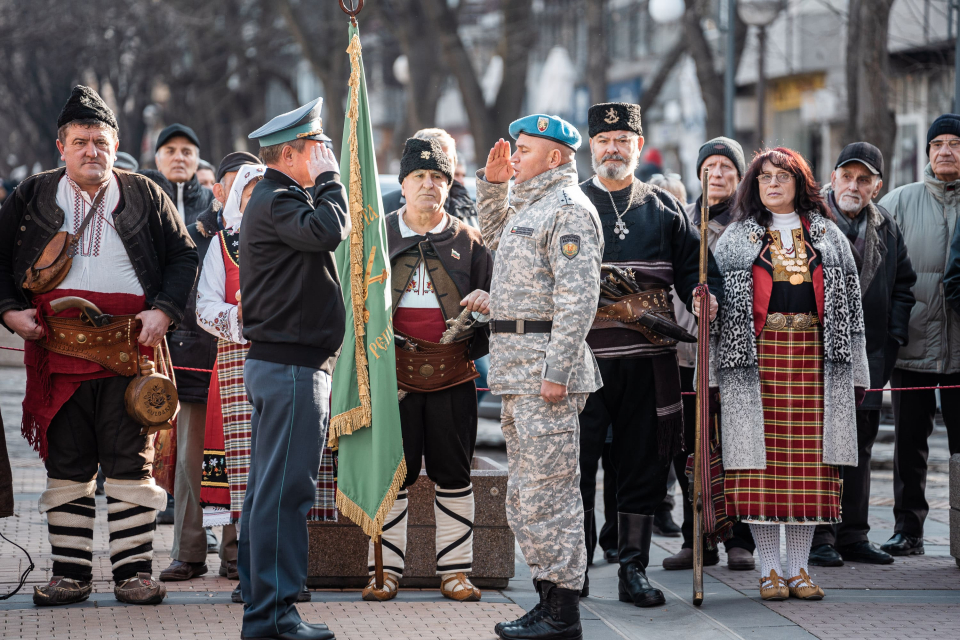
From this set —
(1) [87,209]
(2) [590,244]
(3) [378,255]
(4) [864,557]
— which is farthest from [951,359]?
(1) [87,209]

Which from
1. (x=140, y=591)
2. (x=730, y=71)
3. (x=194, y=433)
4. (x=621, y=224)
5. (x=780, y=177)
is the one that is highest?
(x=730, y=71)

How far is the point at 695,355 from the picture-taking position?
6.57 meters

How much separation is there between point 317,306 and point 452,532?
4.54ft

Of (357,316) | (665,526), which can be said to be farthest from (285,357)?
(665,526)

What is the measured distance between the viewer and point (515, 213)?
5242 mm

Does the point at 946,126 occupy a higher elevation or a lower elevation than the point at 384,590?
higher

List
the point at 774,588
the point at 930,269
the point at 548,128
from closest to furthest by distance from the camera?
the point at 548,128
the point at 774,588
the point at 930,269

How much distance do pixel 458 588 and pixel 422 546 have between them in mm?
328

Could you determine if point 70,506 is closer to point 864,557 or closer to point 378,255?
point 378,255

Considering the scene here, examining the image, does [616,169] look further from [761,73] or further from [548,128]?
[761,73]

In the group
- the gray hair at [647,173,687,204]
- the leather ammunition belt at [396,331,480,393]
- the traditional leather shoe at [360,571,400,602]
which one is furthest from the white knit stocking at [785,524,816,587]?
the gray hair at [647,173,687,204]

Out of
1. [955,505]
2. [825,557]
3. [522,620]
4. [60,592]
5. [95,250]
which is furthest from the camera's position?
[825,557]

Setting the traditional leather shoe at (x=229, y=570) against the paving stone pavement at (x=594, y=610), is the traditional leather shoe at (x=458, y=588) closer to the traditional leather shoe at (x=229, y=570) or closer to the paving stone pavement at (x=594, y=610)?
the paving stone pavement at (x=594, y=610)

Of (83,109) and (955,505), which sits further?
(955,505)
